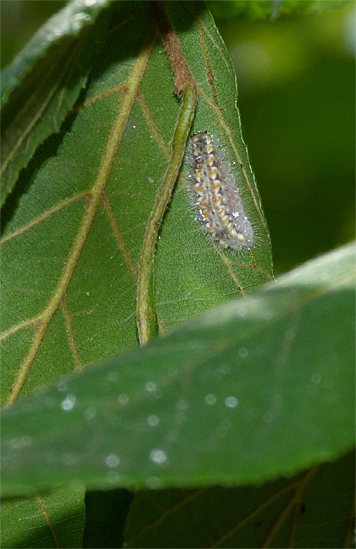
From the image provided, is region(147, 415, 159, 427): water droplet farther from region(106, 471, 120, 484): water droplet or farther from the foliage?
region(106, 471, 120, 484): water droplet

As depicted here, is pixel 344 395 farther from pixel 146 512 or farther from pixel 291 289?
pixel 146 512

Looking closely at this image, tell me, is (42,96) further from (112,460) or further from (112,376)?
(112,460)

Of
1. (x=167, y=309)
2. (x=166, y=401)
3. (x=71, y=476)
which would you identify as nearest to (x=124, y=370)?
(x=166, y=401)

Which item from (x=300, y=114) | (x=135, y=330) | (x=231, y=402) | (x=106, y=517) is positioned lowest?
(x=300, y=114)

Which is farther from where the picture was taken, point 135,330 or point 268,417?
point 135,330

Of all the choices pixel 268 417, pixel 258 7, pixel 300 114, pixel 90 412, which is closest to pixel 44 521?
pixel 90 412

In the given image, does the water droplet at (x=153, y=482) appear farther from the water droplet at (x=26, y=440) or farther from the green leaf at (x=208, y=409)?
the water droplet at (x=26, y=440)

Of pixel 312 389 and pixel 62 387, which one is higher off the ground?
pixel 62 387
